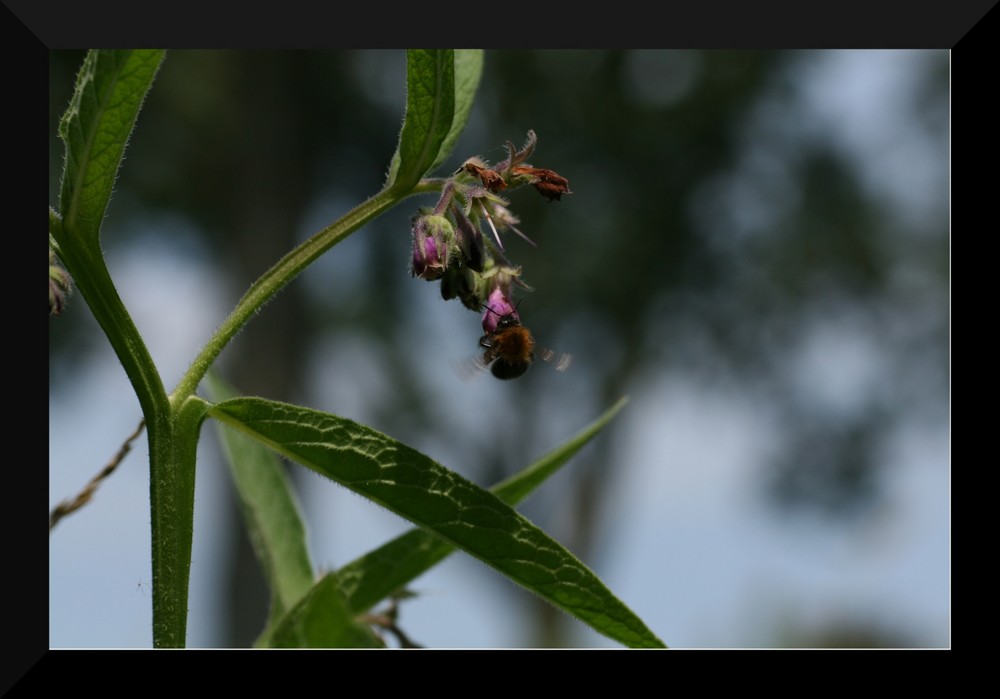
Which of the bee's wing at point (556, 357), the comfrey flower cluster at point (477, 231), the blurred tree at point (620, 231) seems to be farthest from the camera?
the blurred tree at point (620, 231)

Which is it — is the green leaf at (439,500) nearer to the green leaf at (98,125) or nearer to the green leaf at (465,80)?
the green leaf at (98,125)

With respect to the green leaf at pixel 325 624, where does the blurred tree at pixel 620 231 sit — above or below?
above

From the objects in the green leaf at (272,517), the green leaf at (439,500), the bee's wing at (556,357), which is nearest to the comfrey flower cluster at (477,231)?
the green leaf at (439,500)

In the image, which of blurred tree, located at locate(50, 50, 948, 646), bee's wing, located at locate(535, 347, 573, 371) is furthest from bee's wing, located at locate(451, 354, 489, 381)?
blurred tree, located at locate(50, 50, 948, 646)

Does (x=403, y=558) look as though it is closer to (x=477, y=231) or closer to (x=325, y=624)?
(x=325, y=624)

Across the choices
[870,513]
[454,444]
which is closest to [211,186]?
[454,444]

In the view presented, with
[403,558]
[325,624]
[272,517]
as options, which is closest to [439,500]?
[325,624]
